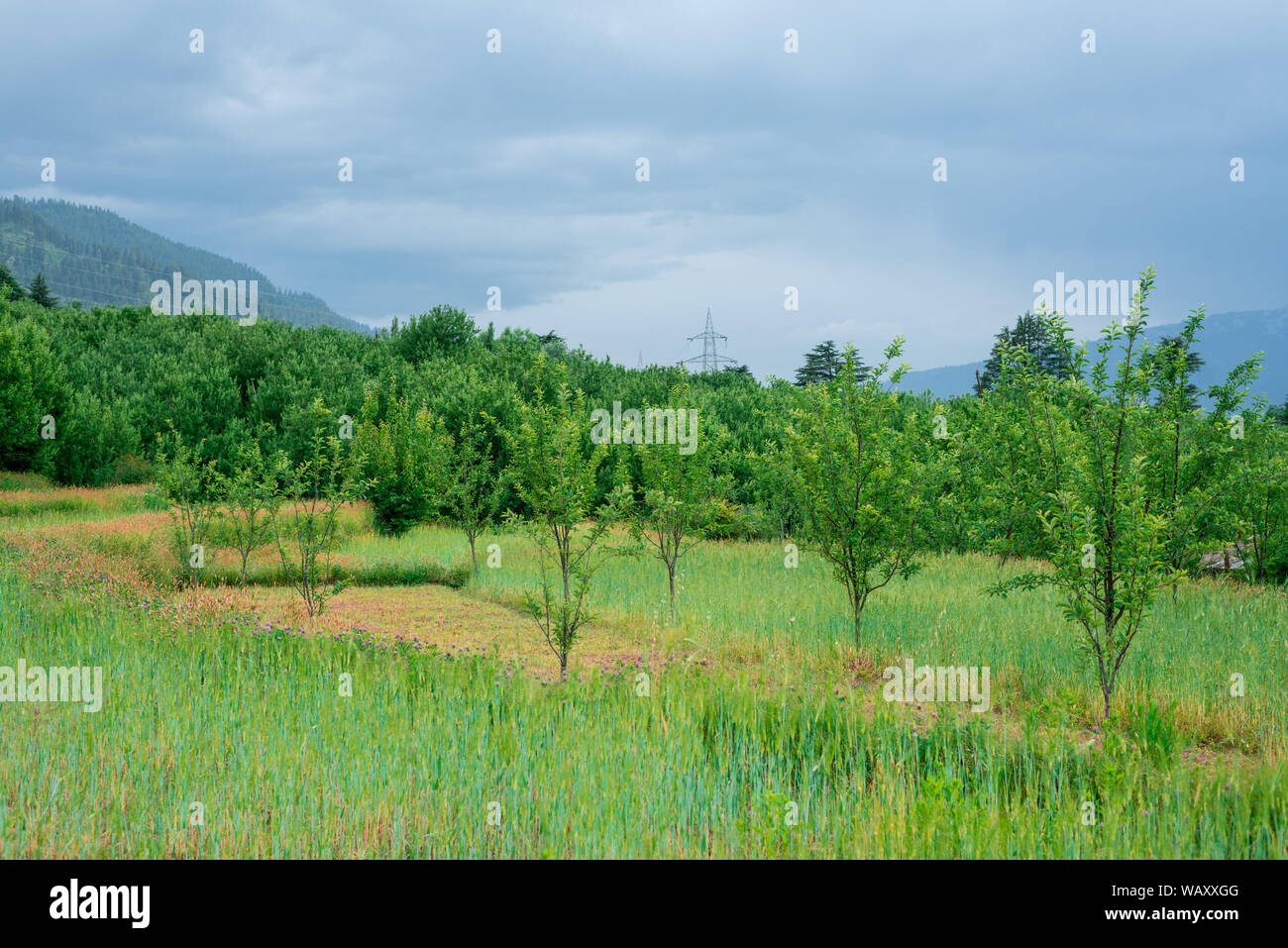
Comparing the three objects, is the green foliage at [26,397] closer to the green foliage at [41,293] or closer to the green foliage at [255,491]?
the green foliage at [255,491]

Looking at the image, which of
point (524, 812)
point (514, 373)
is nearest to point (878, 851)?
point (524, 812)

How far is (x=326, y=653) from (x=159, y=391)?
32.8 m

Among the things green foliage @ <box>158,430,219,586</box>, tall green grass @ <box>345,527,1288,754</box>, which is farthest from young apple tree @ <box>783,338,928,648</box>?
green foliage @ <box>158,430,219,586</box>

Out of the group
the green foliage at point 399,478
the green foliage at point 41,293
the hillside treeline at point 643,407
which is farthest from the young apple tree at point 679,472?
the green foliage at point 41,293

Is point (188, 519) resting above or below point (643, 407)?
below

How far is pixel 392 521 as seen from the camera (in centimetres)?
2792

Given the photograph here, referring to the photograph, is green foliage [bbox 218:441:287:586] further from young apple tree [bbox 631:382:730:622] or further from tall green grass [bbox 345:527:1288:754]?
young apple tree [bbox 631:382:730:622]
